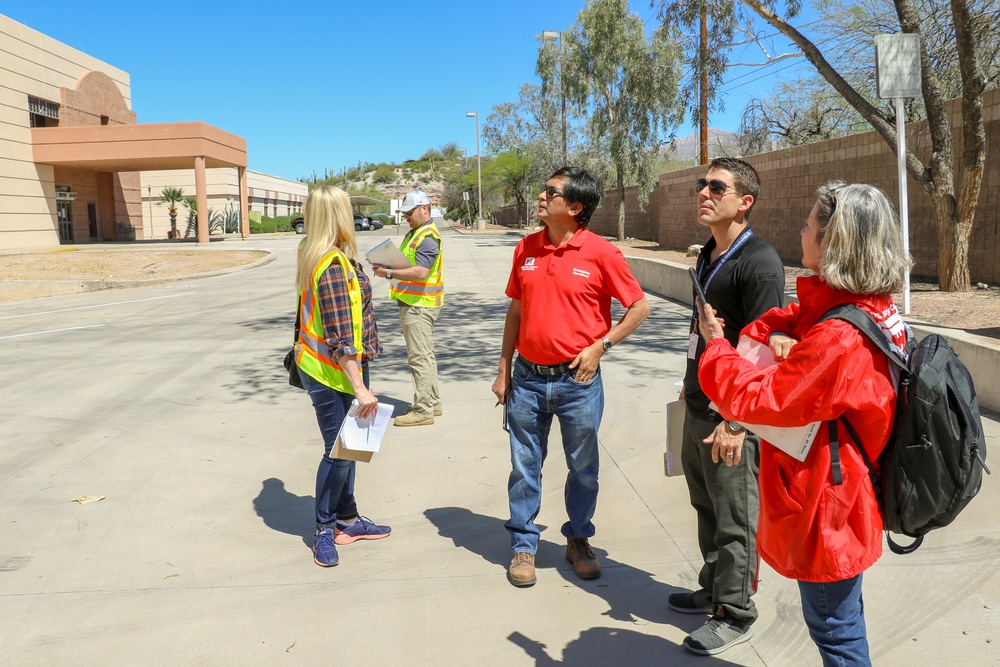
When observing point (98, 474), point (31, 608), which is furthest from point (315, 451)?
point (31, 608)

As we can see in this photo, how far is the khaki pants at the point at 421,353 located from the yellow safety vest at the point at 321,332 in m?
2.47

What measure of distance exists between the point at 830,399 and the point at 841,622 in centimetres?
66

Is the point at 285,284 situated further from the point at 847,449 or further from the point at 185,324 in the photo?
the point at 847,449

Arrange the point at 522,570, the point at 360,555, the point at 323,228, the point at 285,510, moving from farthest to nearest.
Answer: the point at 285,510 < the point at 360,555 < the point at 323,228 < the point at 522,570

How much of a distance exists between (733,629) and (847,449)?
1289mm

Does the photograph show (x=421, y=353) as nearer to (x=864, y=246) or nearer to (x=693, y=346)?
(x=693, y=346)

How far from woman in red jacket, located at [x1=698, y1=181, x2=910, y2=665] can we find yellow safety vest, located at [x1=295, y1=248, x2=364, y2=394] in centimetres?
192

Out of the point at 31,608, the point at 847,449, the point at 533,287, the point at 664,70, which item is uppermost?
the point at 664,70

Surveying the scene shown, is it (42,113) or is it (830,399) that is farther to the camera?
(42,113)

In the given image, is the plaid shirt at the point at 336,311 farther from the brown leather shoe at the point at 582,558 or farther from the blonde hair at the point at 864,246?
the blonde hair at the point at 864,246

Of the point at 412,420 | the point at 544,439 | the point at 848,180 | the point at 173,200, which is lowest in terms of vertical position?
the point at 412,420

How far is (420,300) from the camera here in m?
6.34

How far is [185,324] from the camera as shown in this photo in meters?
12.3

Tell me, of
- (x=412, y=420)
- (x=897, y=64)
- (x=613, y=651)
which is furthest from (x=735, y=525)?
(x=897, y=64)
